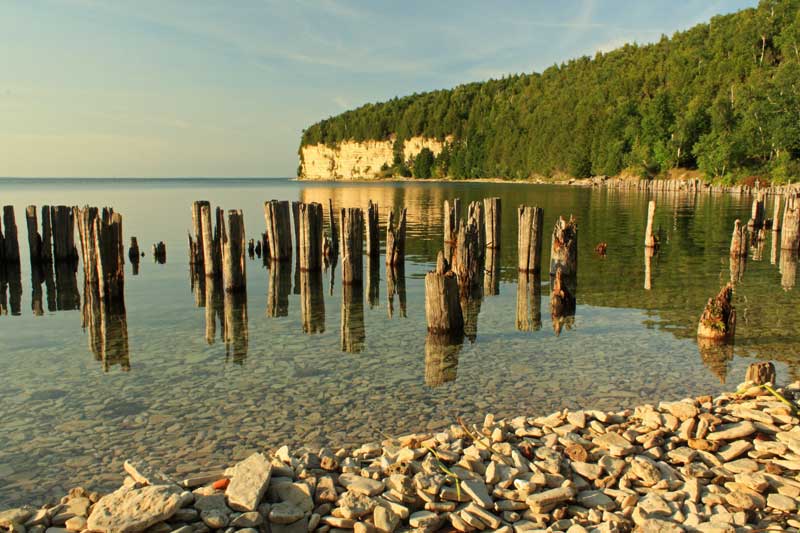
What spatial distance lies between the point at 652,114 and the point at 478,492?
317 feet

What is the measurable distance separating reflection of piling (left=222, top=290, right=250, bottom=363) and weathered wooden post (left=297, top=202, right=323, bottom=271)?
2631 mm

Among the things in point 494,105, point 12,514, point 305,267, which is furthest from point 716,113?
point 494,105

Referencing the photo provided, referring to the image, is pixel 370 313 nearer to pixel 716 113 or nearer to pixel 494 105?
pixel 716 113

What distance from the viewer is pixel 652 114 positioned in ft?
300

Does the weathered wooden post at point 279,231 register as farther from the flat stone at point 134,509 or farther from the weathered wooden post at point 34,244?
the flat stone at point 134,509

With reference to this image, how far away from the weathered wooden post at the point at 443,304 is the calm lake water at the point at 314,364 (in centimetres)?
42

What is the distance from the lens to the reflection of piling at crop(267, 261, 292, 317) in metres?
14.3

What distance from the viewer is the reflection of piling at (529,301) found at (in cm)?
1235

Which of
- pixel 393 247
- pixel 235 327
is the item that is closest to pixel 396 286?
pixel 393 247

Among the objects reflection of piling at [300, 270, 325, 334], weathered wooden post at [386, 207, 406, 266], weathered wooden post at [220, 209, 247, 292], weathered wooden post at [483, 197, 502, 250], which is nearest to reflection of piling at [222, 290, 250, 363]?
weathered wooden post at [220, 209, 247, 292]

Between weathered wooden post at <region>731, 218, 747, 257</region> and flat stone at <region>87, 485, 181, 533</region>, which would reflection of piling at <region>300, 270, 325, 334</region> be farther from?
weathered wooden post at <region>731, 218, 747, 257</region>

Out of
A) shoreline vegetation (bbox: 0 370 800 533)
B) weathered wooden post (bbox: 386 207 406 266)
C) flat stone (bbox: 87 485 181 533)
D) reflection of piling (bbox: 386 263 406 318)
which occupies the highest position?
weathered wooden post (bbox: 386 207 406 266)

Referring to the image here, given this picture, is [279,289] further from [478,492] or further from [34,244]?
[478,492]

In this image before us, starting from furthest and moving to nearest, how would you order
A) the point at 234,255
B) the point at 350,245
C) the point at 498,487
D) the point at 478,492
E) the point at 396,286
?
the point at 396,286, the point at 350,245, the point at 234,255, the point at 498,487, the point at 478,492
